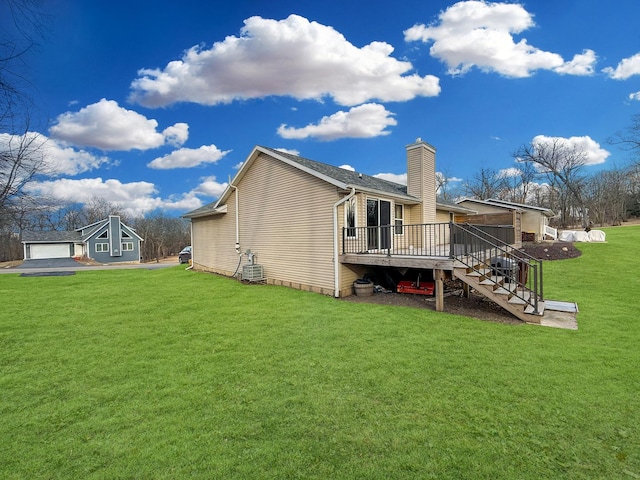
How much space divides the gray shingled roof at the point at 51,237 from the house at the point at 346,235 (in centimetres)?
3109

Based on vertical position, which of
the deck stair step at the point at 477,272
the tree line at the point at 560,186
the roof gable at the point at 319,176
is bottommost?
the deck stair step at the point at 477,272

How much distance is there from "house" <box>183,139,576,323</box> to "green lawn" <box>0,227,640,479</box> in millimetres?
1645

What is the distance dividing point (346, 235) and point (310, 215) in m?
1.52

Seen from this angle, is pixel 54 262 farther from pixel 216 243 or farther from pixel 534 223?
pixel 534 223

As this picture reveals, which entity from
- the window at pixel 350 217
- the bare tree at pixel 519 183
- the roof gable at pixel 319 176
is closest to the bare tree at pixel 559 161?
the bare tree at pixel 519 183

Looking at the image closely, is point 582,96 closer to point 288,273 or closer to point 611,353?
point 611,353

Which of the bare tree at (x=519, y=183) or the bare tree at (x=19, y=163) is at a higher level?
the bare tree at (x=519, y=183)

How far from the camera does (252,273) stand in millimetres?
12164

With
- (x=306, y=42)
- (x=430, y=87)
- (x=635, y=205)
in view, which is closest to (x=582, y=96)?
(x=430, y=87)

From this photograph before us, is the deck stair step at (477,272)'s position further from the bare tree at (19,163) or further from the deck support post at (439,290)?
the bare tree at (19,163)

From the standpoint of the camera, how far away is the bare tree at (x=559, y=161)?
3838 cm

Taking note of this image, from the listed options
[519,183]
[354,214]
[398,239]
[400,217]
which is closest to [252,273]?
[354,214]

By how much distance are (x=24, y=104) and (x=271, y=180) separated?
894 centimetres

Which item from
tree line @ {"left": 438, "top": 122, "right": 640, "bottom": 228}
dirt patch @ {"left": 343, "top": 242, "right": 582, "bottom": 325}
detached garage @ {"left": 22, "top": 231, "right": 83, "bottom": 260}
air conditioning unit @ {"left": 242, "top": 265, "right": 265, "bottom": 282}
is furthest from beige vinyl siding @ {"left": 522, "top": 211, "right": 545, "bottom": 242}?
detached garage @ {"left": 22, "top": 231, "right": 83, "bottom": 260}
